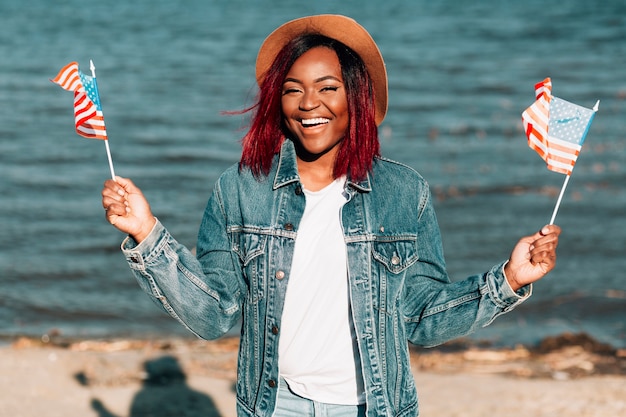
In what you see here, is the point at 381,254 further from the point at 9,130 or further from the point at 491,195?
the point at 9,130

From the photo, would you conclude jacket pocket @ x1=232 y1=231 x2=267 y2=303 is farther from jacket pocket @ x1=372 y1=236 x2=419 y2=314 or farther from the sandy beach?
the sandy beach

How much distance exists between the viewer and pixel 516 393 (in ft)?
21.1

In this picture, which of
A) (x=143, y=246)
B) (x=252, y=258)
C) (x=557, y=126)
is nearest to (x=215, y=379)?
(x=252, y=258)

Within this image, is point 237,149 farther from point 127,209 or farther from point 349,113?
point 127,209

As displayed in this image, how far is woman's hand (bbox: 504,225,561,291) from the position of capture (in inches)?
124

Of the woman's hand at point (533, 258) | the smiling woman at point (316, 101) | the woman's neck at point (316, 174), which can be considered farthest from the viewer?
the woman's neck at point (316, 174)

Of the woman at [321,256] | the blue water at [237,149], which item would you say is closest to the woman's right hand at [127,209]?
the woman at [321,256]

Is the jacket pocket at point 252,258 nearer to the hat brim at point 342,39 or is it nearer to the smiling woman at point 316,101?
the smiling woman at point 316,101

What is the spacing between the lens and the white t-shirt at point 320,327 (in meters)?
3.20

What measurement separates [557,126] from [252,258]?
116cm

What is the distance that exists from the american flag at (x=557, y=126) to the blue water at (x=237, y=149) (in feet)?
4.02

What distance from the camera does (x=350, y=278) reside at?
10.6ft

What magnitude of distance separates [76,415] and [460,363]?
8.80ft

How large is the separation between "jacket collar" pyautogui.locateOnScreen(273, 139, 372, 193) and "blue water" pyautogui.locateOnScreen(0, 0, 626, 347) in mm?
757
